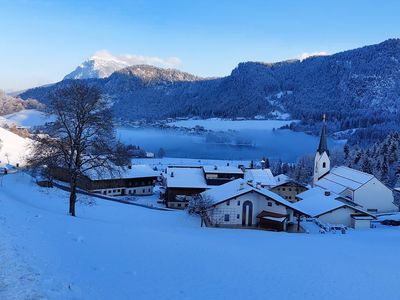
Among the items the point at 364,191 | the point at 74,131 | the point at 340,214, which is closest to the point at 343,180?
the point at 364,191

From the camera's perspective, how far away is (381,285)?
14.6 metres

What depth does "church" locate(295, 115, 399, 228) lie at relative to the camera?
129 ft

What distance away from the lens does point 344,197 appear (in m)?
49.2

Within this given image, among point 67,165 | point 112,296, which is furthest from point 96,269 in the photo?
point 67,165

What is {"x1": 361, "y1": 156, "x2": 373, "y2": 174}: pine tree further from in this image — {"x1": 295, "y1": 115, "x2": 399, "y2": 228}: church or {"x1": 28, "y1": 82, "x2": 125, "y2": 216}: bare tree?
{"x1": 28, "y1": 82, "x2": 125, "y2": 216}: bare tree

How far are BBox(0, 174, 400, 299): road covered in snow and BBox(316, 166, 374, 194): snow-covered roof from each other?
32016mm

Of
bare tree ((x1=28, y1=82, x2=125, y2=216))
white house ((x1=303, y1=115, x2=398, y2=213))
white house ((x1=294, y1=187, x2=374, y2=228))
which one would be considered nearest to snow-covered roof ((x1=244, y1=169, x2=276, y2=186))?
white house ((x1=303, y1=115, x2=398, y2=213))

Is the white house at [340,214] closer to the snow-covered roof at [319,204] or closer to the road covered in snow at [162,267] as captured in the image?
the snow-covered roof at [319,204]

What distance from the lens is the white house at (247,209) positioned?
3222 centimetres

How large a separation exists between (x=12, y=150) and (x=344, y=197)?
42.7 metres

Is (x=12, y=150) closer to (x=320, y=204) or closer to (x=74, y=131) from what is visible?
(x=74, y=131)

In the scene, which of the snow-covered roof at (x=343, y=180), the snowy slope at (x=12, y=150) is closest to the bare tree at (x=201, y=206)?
the snowy slope at (x=12, y=150)

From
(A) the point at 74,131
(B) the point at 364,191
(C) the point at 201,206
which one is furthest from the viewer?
(B) the point at 364,191

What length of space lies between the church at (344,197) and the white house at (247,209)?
6.64m
